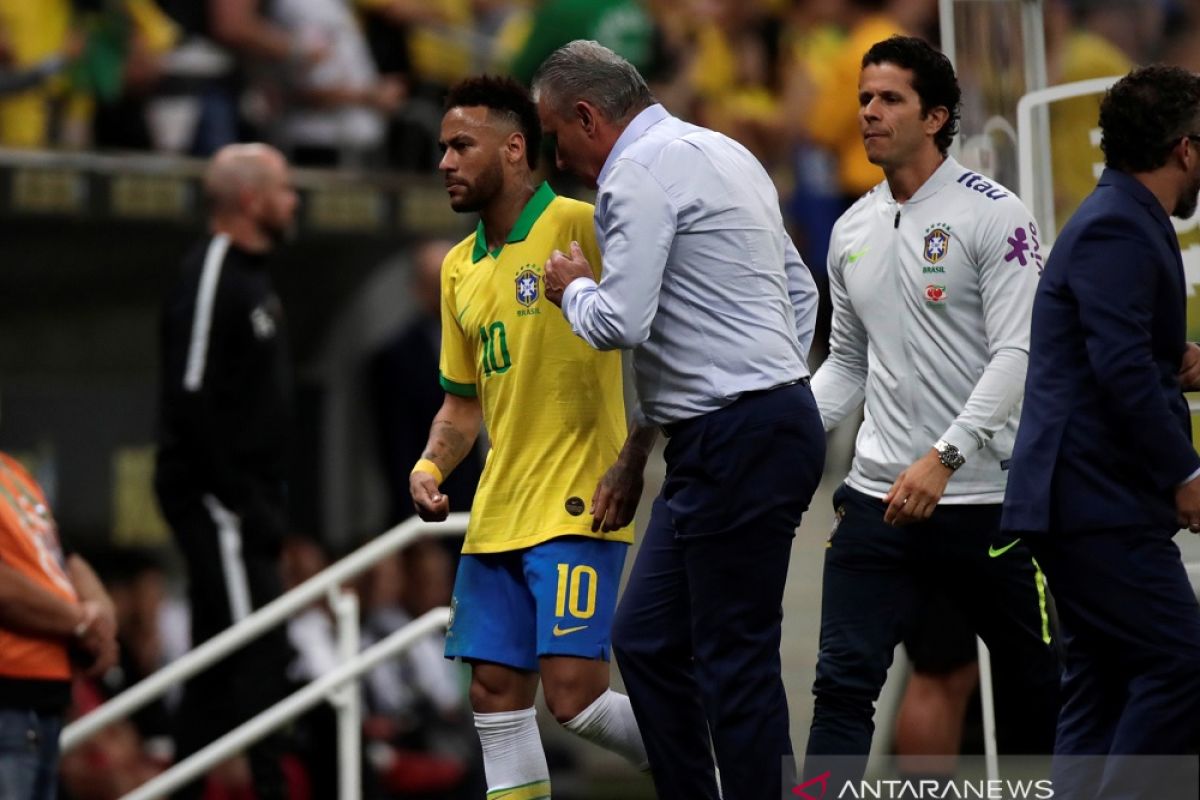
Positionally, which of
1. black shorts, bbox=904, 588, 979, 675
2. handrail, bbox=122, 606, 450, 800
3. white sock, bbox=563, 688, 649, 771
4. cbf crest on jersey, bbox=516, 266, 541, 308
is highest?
cbf crest on jersey, bbox=516, 266, 541, 308

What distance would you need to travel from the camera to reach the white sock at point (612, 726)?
5734mm

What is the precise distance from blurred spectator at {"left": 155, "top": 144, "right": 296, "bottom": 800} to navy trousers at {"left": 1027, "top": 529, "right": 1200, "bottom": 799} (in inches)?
152

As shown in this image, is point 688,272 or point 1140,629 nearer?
point 1140,629

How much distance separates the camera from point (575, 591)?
5.68 m

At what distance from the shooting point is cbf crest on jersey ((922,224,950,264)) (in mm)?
5746

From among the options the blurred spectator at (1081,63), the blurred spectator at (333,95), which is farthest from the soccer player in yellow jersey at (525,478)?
the blurred spectator at (333,95)

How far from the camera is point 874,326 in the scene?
593cm

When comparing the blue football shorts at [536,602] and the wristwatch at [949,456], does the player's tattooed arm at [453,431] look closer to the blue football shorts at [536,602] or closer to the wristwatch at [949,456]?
the blue football shorts at [536,602]

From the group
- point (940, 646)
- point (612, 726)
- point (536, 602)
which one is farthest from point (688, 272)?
point (940, 646)

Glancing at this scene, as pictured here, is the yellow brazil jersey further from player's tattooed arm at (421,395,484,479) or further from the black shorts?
the black shorts

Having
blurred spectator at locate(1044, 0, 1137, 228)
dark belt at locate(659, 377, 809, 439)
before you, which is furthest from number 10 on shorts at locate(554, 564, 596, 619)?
blurred spectator at locate(1044, 0, 1137, 228)

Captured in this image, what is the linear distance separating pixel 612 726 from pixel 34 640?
69.3 inches

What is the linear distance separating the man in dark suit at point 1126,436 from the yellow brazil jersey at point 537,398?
3.79ft

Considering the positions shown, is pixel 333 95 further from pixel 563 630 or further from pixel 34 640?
pixel 563 630
